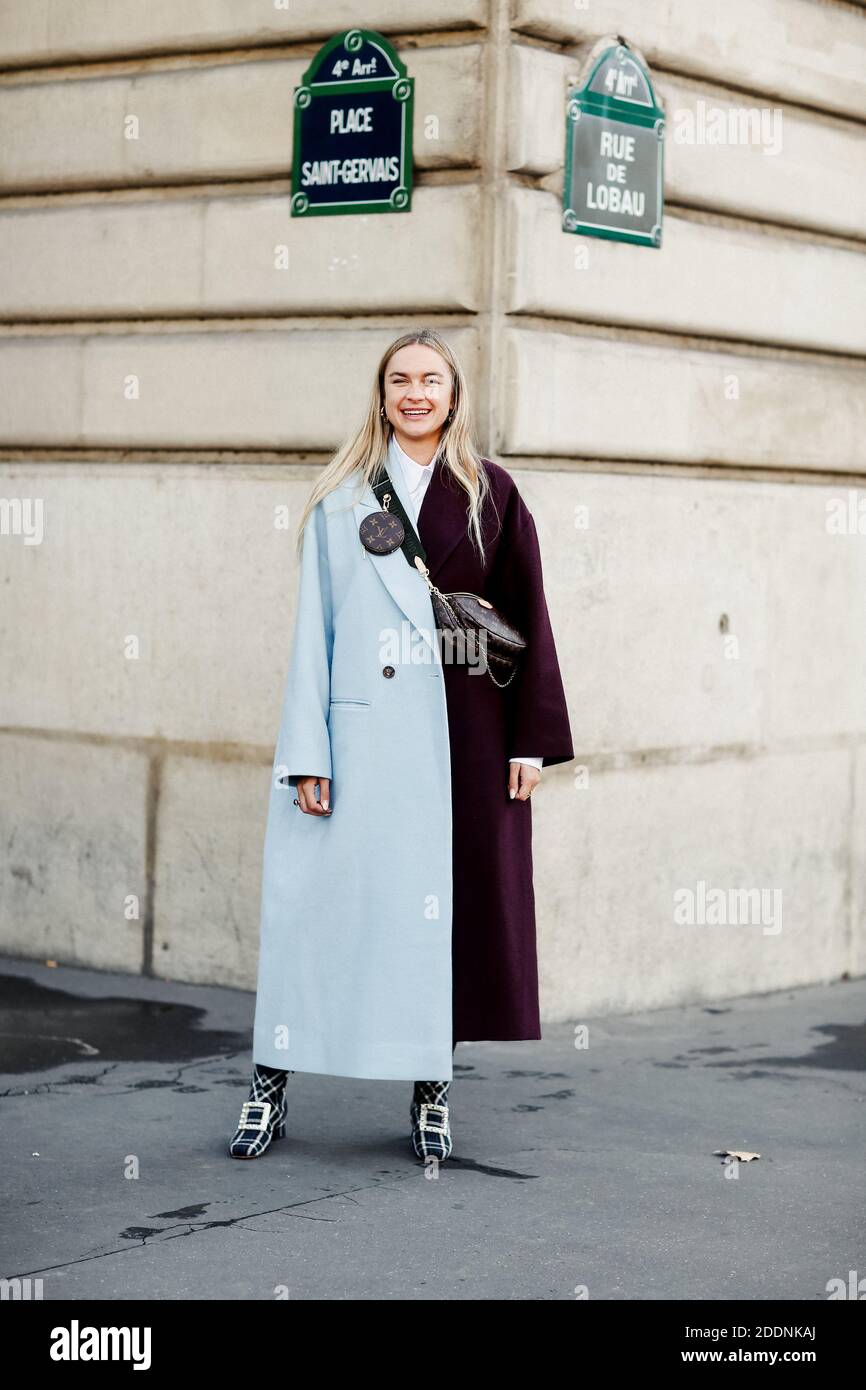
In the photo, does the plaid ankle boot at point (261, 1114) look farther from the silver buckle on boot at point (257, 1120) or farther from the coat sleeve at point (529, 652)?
the coat sleeve at point (529, 652)

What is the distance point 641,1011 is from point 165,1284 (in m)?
3.32

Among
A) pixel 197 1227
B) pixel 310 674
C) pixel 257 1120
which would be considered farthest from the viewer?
pixel 257 1120

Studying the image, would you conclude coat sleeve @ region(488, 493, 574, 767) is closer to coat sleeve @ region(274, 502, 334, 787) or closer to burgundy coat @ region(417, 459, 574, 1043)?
burgundy coat @ region(417, 459, 574, 1043)

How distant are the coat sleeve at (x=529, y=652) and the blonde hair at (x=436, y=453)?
97mm

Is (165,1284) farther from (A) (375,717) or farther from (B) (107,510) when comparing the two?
(B) (107,510)

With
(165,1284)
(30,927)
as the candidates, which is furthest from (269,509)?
(165,1284)

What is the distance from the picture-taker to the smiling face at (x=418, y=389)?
5281 millimetres

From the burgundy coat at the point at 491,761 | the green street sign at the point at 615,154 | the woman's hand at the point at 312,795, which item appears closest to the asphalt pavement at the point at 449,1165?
the burgundy coat at the point at 491,761

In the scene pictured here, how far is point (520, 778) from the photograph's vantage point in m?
5.39

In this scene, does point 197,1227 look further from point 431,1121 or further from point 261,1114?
point 431,1121

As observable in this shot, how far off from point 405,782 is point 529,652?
0.46m

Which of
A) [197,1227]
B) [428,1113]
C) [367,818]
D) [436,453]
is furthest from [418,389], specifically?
[197,1227]

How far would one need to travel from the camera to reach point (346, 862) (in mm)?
5297

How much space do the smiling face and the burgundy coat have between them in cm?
14
